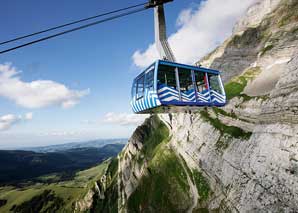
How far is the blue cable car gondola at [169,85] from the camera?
70.8 feet

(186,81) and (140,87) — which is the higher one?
(186,81)

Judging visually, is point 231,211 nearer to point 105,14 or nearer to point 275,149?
point 275,149

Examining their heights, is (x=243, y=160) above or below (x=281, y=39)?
below

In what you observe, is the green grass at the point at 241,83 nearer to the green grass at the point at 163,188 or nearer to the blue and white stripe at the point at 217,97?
the blue and white stripe at the point at 217,97

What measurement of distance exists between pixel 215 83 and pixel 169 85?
846 cm

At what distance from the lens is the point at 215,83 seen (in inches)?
1153

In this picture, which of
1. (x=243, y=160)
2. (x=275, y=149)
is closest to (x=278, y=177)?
(x=275, y=149)

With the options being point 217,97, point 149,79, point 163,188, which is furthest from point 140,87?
point 163,188

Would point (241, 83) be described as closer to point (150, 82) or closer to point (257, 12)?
point (150, 82)

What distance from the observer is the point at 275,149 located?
2336 cm

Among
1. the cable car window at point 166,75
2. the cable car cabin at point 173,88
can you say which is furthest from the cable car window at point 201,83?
the cable car window at point 166,75

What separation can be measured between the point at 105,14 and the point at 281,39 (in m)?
54.6

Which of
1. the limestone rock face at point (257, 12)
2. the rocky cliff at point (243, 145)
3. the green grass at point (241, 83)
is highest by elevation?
the limestone rock face at point (257, 12)

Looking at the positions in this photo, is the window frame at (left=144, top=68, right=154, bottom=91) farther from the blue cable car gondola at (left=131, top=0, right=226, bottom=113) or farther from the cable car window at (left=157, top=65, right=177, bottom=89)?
the cable car window at (left=157, top=65, right=177, bottom=89)
